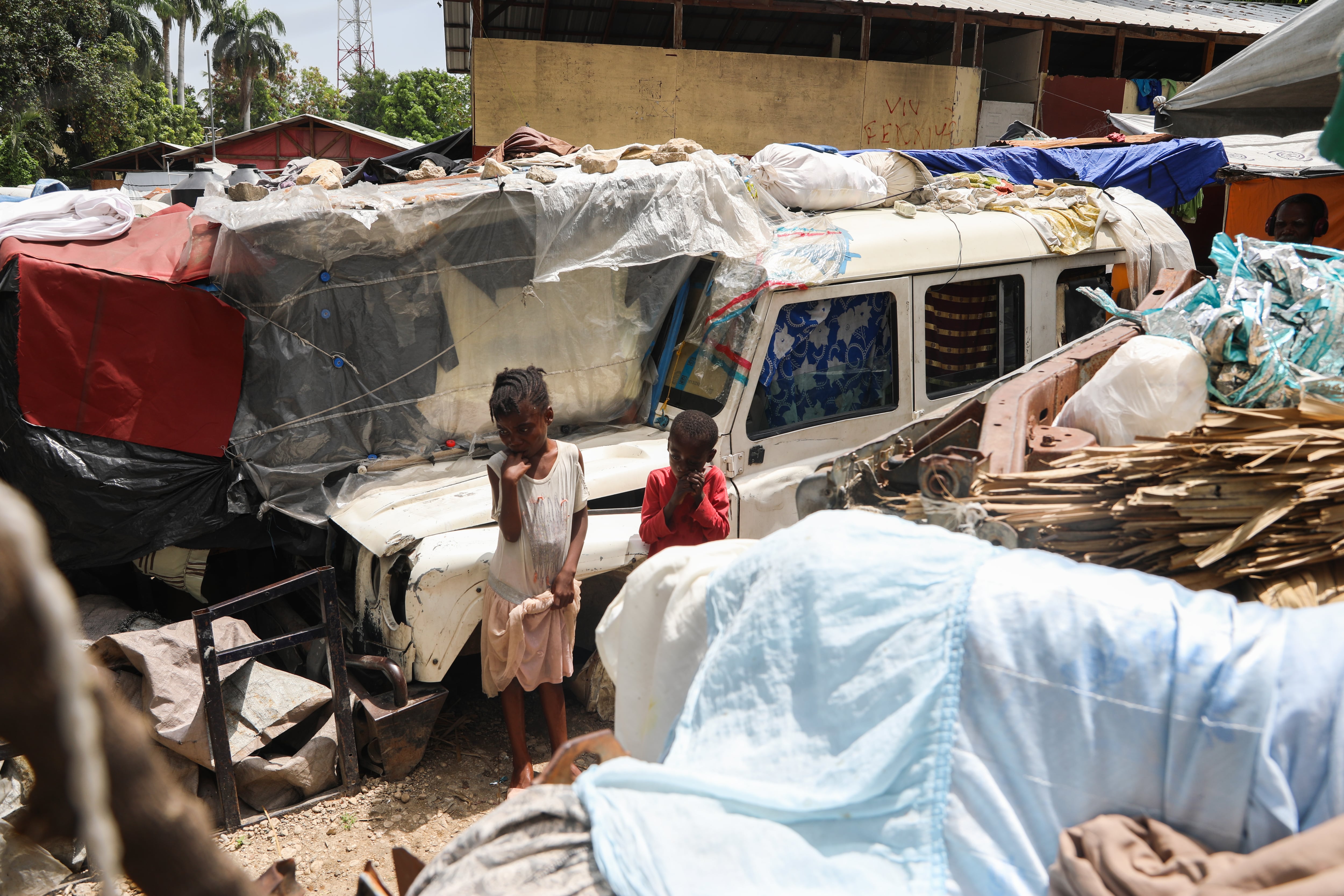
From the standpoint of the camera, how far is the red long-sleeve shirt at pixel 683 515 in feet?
10.7

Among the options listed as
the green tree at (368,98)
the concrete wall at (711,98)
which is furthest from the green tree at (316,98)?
the concrete wall at (711,98)

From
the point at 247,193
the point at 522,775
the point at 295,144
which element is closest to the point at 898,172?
the point at 247,193

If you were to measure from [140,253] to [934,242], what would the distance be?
350 centimetres

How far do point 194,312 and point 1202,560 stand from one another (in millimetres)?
3511

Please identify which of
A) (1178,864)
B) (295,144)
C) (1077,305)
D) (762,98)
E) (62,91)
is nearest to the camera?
(1178,864)

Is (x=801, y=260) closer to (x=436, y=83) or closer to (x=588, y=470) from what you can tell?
(x=588, y=470)

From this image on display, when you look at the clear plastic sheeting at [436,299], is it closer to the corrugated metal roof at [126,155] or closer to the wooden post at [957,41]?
the wooden post at [957,41]

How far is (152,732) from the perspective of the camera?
3.29 metres

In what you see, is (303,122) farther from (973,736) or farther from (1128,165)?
(973,736)

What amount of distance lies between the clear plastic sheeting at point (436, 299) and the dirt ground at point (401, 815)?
113 cm

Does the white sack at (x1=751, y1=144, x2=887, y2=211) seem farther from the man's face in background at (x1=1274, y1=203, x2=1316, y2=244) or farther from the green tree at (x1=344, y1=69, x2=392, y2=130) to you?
the green tree at (x1=344, y1=69, x2=392, y2=130)

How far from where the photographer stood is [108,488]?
339 cm

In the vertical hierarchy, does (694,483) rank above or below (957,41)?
below

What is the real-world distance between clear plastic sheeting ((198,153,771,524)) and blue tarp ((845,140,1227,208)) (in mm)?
5052
